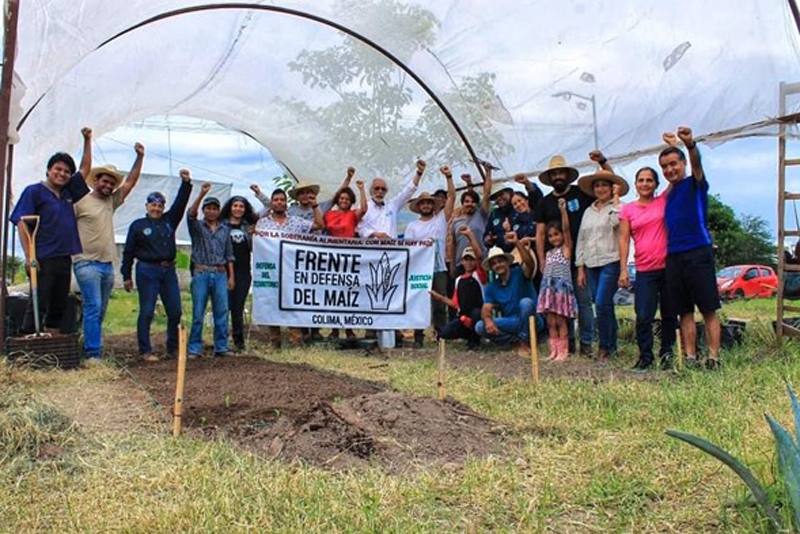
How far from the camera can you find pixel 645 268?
6043 mm

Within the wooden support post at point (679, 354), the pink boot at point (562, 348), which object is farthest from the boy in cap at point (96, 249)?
the wooden support post at point (679, 354)

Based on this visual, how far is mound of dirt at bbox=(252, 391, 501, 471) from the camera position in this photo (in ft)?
11.1

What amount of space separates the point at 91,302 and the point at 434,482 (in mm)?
4519

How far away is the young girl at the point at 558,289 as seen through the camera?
680 cm

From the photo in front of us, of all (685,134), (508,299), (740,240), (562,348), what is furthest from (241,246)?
(740,240)

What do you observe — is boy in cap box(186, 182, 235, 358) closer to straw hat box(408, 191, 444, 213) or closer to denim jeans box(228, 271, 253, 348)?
denim jeans box(228, 271, 253, 348)

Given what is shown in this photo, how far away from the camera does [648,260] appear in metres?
6.02

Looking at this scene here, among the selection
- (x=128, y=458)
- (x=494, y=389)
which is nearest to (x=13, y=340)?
(x=128, y=458)

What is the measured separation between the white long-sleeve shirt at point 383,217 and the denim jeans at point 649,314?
122 inches

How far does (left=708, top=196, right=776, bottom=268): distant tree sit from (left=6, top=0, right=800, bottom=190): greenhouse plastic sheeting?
92.8 ft

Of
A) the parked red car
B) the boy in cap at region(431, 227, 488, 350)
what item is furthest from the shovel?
the parked red car

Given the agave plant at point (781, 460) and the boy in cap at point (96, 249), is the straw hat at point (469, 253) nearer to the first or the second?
the boy in cap at point (96, 249)

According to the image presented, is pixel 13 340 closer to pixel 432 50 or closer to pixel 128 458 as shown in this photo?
pixel 128 458

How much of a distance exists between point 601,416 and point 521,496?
1409 millimetres
